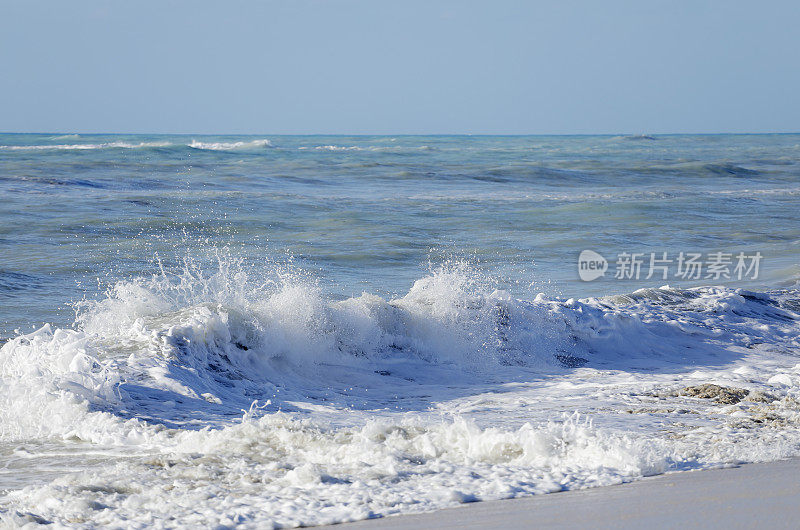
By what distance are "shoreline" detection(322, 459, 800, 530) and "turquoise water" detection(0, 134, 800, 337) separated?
19.6 feet

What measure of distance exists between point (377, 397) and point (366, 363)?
2.74ft

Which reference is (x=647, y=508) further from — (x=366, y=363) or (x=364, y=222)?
(x=364, y=222)

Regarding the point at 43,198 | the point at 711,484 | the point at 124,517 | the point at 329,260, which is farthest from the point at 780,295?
the point at 43,198

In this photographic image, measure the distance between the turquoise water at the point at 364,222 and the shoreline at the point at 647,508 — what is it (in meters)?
5.98

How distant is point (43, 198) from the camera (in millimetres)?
19719

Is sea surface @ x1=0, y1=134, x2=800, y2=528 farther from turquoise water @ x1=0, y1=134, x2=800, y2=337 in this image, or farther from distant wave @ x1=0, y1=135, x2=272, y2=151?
distant wave @ x1=0, y1=135, x2=272, y2=151

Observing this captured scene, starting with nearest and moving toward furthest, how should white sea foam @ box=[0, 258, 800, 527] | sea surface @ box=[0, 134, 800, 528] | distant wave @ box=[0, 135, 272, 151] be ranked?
white sea foam @ box=[0, 258, 800, 527], sea surface @ box=[0, 134, 800, 528], distant wave @ box=[0, 135, 272, 151]

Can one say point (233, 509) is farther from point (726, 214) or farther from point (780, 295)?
point (726, 214)

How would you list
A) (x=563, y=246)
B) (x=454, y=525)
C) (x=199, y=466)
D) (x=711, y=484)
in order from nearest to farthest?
(x=454, y=525)
(x=711, y=484)
(x=199, y=466)
(x=563, y=246)

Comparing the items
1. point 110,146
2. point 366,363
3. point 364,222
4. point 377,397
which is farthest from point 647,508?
point 110,146

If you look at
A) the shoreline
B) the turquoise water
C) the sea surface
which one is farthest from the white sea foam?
the turquoise water

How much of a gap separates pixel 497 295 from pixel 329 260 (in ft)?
16.3

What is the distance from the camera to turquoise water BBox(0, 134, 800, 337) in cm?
1148

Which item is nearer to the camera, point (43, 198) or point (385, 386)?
point (385, 386)
